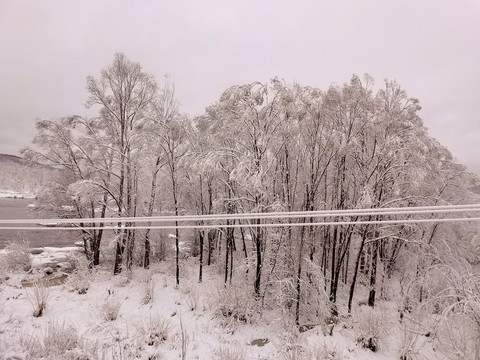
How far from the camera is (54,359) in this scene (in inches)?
233

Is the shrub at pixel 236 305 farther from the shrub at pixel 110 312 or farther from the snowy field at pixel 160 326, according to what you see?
the shrub at pixel 110 312

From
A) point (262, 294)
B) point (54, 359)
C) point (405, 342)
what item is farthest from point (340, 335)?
point (54, 359)

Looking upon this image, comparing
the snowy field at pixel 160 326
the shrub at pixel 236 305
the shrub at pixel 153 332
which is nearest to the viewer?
the snowy field at pixel 160 326

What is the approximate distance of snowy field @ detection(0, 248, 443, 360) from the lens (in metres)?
7.40

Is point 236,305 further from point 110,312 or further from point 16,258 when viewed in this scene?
point 16,258

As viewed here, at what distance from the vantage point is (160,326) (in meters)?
8.78

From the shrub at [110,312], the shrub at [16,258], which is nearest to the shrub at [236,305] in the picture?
the shrub at [110,312]

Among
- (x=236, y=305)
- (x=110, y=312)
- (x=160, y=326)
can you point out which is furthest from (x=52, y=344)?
(x=236, y=305)

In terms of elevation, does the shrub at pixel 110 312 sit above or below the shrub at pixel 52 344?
below

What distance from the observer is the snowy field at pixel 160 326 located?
7402mm

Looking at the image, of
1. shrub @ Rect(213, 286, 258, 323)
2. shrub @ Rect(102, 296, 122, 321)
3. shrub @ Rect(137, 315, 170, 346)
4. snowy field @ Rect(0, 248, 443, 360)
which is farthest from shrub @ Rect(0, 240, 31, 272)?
shrub @ Rect(213, 286, 258, 323)

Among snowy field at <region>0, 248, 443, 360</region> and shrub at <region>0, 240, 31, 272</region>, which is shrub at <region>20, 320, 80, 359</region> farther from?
shrub at <region>0, 240, 31, 272</region>

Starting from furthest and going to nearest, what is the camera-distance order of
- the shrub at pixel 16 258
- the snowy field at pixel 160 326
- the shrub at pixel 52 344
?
the shrub at pixel 16 258, the snowy field at pixel 160 326, the shrub at pixel 52 344

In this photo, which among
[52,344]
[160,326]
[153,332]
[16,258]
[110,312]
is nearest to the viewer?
[52,344]
